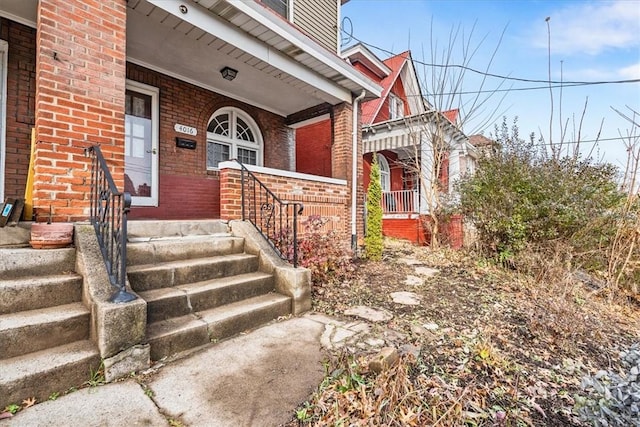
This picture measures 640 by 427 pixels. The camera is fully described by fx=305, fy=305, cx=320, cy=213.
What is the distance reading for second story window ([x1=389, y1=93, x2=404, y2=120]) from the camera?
474 inches

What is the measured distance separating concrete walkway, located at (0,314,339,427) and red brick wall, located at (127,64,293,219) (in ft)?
11.9

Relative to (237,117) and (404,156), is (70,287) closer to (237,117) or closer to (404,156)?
(237,117)

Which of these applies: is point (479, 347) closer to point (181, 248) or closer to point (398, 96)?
point (181, 248)

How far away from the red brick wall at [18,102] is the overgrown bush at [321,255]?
3606 millimetres

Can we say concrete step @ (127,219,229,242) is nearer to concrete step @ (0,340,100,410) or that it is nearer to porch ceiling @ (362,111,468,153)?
concrete step @ (0,340,100,410)

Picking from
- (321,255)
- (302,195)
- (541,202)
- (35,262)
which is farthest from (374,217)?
(35,262)

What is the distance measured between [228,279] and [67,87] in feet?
7.59

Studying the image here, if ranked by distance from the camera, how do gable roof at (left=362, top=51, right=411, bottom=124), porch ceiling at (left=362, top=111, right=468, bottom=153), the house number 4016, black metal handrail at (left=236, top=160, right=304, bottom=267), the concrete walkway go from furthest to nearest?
gable roof at (left=362, top=51, right=411, bottom=124) → porch ceiling at (left=362, top=111, right=468, bottom=153) → the house number 4016 → black metal handrail at (left=236, top=160, right=304, bottom=267) → the concrete walkway

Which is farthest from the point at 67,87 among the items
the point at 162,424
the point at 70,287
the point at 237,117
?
the point at 237,117

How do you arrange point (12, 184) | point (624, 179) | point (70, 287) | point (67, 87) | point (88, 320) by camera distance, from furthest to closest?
1. point (624, 179)
2. point (12, 184)
3. point (67, 87)
4. point (70, 287)
5. point (88, 320)

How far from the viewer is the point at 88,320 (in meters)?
2.05

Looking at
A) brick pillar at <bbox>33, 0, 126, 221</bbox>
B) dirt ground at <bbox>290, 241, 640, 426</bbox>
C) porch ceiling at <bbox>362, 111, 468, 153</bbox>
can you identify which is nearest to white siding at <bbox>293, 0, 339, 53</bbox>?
porch ceiling at <bbox>362, 111, 468, 153</bbox>

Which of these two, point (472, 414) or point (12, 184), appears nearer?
point (472, 414)

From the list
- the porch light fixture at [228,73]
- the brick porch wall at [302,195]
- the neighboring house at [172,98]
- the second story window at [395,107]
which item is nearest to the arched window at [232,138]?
the neighboring house at [172,98]
